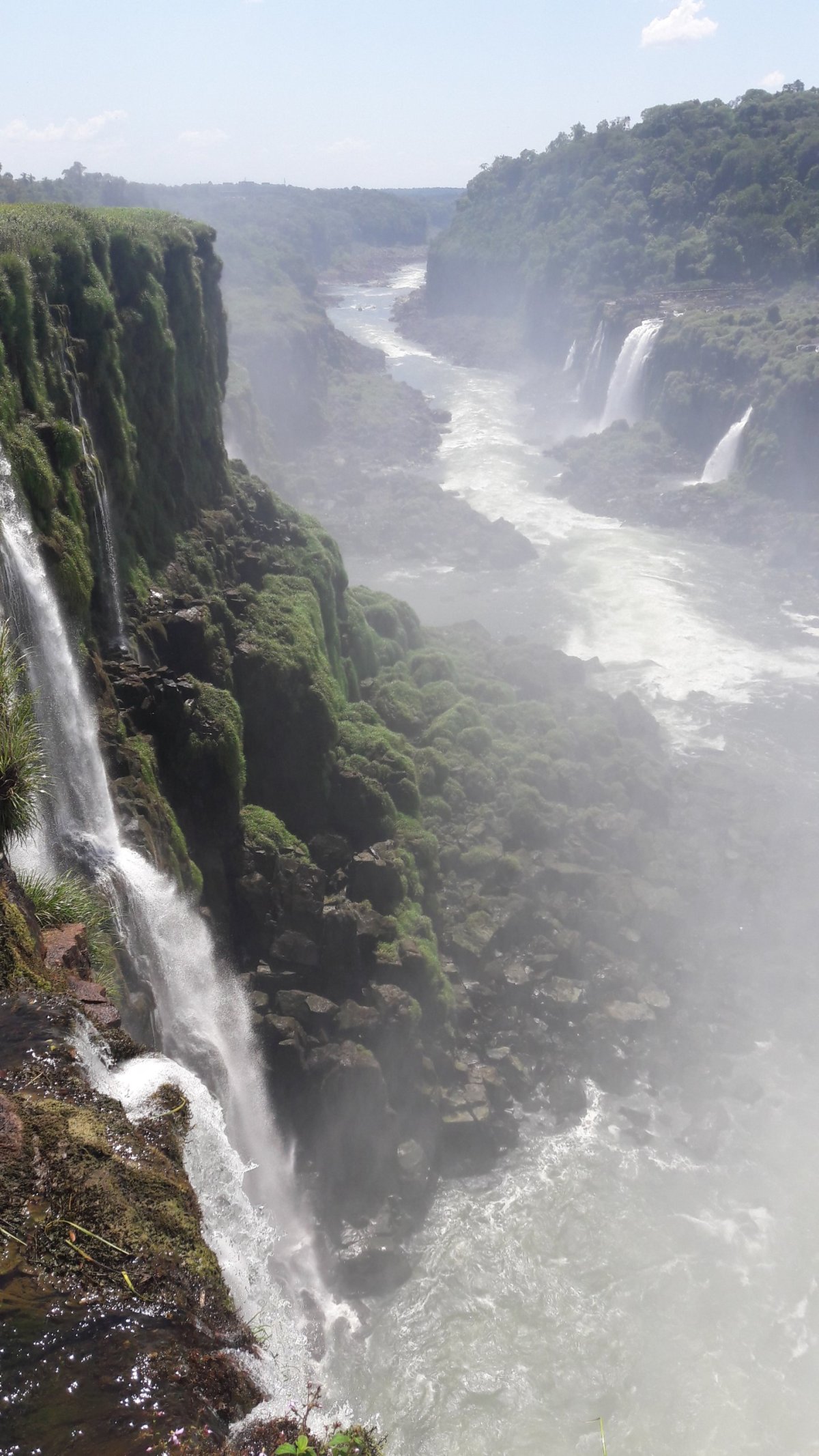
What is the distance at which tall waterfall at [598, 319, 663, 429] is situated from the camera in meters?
90.9

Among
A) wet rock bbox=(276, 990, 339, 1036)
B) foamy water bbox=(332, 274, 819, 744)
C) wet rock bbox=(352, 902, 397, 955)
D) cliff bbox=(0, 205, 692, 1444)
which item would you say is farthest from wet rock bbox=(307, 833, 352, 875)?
foamy water bbox=(332, 274, 819, 744)

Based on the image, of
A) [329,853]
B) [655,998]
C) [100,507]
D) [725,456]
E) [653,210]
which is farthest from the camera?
[653,210]

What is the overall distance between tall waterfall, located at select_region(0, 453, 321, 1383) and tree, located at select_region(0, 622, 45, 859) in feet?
17.2

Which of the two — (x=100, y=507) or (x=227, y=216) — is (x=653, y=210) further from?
(x=100, y=507)

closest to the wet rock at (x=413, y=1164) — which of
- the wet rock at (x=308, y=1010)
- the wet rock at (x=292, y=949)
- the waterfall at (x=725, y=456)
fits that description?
the wet rock at (x=308, y=1010)

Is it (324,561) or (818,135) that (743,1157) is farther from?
(818,135)

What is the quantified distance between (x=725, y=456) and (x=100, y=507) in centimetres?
6628

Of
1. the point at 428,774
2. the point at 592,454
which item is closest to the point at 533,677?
the point at 428,774

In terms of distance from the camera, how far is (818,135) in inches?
4151

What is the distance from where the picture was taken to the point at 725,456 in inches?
3083

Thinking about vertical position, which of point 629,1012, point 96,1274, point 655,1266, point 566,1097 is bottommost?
point 655,1266

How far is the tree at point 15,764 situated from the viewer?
40.8 feet

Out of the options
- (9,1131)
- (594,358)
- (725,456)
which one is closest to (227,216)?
(594,358)

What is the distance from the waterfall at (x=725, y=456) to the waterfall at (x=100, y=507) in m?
62.9
